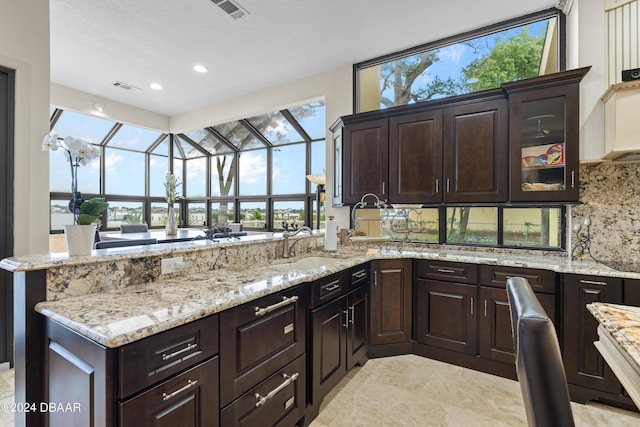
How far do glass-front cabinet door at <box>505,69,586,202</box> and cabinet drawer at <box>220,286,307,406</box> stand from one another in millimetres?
2115

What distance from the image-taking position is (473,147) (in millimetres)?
2699

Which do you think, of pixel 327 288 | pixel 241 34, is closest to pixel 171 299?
pixel 327 288

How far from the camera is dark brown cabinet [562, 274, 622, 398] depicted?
2.02 meters

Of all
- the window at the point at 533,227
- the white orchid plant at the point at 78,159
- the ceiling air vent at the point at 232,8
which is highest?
the ceiling air vent at the point at 232,8

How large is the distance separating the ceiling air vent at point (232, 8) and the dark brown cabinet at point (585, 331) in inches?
136

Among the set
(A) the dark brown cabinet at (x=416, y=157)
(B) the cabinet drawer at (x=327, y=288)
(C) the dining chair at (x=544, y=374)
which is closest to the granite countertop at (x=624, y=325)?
(C) the dining chair at (x=544, y=374)

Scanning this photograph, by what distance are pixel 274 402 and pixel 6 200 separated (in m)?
2.67

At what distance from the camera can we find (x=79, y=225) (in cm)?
144

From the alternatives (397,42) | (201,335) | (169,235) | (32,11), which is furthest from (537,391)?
(169,235)

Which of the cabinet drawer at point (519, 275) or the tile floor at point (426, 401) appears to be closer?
the tile floor at point (426, 401)

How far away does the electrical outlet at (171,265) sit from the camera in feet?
5.57

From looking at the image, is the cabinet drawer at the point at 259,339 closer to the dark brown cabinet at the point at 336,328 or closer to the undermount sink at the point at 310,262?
the dark brown cabinet at the point at 336,328

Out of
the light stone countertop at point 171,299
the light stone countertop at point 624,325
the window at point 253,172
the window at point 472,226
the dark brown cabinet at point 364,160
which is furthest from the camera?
the window at point 253,172

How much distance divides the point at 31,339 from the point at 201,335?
0.72 m
